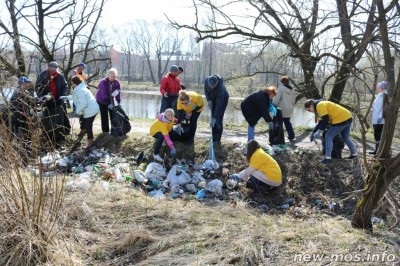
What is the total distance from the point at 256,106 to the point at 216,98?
81 cm

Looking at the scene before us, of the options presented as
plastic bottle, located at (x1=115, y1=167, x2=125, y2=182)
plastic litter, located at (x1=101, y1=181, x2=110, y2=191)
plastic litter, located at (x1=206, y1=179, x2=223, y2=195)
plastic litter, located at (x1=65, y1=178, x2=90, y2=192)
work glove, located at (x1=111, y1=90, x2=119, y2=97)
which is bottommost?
plastic litter, located at (x1=206, y1=179, x2=223, y2=195)

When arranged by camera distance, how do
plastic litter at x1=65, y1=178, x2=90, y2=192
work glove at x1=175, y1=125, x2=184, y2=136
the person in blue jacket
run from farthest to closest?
work glove at x1=175, y1=125, x2=184, y2=136
the person in blue jacket
plastic litter at x1=65, y1=178, x2=90, y2=192

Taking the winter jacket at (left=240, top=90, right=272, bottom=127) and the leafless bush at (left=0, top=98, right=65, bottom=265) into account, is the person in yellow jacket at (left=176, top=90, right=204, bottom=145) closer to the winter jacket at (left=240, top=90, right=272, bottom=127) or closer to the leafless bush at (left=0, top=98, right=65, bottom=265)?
the winter jacket at (left=240, top=90, right=272, bottom=127)

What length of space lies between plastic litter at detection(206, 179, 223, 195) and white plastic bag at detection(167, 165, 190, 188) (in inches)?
16.5

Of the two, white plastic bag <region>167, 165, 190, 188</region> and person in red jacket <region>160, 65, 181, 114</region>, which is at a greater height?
person in red jacket <region>160, 65, 181, 114</region>

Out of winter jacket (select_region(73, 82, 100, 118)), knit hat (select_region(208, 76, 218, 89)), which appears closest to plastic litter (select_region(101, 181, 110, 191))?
winter jacket (select_region(73, 82, 100, 118))

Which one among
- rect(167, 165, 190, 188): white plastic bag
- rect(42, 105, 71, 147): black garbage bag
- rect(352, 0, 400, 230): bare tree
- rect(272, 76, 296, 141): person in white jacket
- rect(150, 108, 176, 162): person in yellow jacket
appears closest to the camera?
rect(352, 0, 400, 230): bare tree

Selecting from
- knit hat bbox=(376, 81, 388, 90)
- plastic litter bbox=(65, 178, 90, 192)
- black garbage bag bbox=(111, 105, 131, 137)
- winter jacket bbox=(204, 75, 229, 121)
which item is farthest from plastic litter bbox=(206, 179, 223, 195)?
knit hat bbox=(376, 81, 388, 90)

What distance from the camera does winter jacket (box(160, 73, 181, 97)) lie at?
8234mm

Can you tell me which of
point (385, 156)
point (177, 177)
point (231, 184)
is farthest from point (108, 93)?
point (385, 156)

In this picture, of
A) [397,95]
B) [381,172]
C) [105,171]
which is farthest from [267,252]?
[105,171]

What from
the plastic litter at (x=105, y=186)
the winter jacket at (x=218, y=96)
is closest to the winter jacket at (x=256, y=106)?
the winter jacket at (x=218, y=96)

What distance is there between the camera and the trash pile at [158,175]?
247 inches

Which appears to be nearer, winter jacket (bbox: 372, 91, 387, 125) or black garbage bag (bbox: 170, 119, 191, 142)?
winter jacket (bbox: 372, 91, 387, 125)
